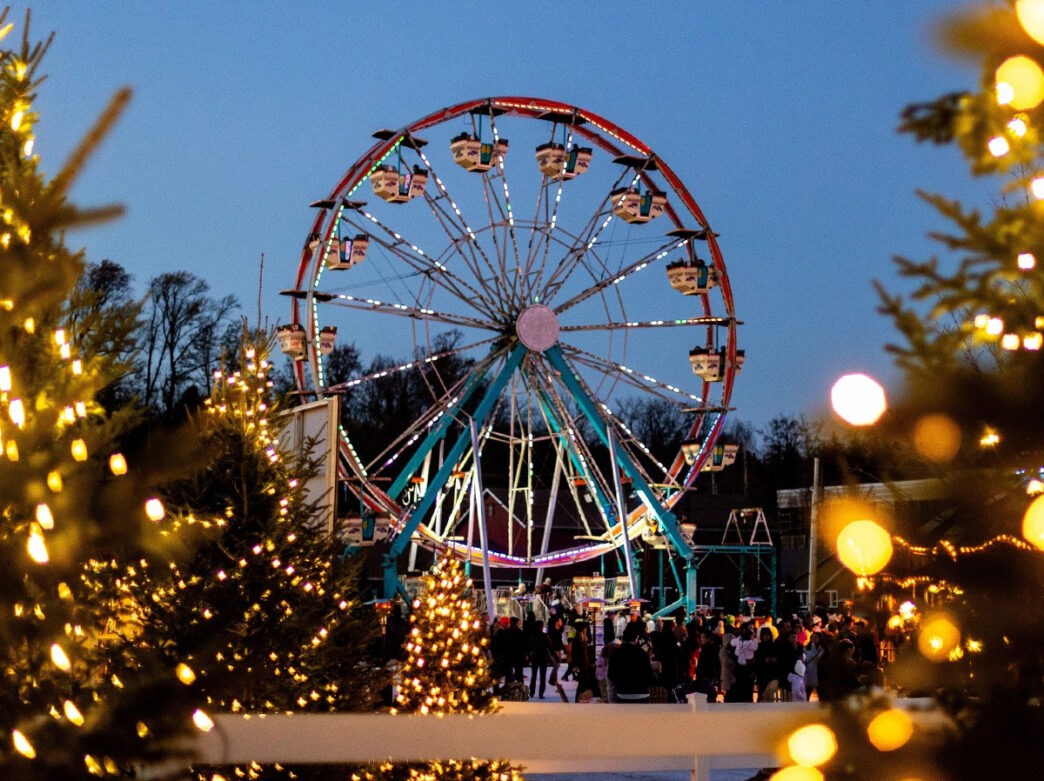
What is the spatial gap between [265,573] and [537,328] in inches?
732

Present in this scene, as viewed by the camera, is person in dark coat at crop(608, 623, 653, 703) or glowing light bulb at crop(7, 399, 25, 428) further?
person in dark coat at crop(608, 623, 653, 703)

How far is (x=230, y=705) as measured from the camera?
5.77 meters

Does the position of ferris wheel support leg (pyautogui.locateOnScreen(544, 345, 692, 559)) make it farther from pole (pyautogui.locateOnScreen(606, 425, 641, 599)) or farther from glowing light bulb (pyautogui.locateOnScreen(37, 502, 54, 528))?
glowing light bulb (pyautogui.locateOnScreen(37, 502, 54, 528))

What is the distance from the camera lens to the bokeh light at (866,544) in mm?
1898

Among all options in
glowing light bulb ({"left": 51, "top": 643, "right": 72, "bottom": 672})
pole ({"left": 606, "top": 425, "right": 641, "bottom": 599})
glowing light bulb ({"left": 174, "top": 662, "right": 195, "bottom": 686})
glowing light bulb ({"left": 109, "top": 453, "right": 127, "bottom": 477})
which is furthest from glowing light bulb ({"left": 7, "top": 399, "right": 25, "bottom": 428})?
pole ({"left": 606, "top": 425, "right": 641, "bottom": 599})

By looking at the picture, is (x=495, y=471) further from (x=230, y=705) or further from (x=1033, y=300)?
(x=1033, y=300)

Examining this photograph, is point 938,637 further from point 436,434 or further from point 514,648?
point 436,434

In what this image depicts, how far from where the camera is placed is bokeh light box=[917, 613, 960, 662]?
1.80m

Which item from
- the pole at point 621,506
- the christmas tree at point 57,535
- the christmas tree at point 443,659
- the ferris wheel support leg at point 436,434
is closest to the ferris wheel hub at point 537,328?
the ferris wheel support leg at point 436,434

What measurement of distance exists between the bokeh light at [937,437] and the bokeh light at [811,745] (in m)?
0.41

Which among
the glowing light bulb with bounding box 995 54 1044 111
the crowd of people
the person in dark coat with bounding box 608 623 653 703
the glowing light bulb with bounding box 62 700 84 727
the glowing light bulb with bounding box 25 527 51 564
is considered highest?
the crowd of people

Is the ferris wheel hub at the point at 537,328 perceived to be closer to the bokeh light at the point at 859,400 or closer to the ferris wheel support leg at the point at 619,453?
the ferris wheel support leg at the point at 619,453

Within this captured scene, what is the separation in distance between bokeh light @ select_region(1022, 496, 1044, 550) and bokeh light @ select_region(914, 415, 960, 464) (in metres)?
0.13

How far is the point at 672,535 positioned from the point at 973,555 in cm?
2610
